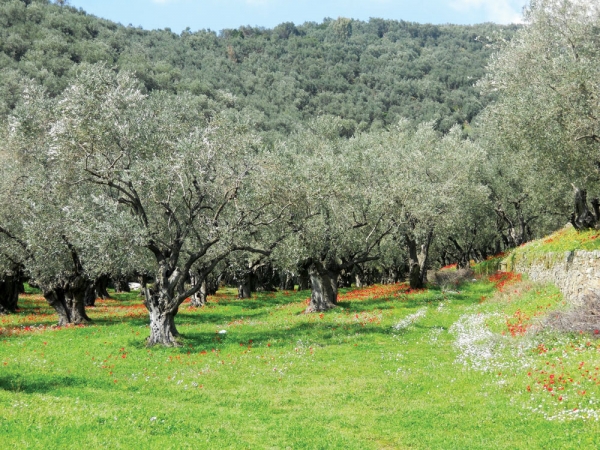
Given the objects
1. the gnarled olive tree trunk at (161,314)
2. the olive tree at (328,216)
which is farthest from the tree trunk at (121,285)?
the gnarled olive tree trunk at (161,314)

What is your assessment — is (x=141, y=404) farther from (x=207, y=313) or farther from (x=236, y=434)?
(x=207, y=313)

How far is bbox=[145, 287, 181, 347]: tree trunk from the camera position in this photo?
2364 cm

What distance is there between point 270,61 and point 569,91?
610ft

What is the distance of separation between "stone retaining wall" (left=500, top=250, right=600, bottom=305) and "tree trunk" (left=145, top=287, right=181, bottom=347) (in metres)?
19.5

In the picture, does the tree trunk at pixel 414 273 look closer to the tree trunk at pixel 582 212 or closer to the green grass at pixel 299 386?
the green grass at pixel 299 386

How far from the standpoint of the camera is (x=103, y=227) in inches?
857

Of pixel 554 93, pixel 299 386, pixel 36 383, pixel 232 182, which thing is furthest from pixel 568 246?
pixel 36 383

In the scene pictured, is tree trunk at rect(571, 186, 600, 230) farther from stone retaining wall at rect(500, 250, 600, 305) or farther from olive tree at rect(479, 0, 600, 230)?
stone retaining wall at rect(500, 250, 600, 305)

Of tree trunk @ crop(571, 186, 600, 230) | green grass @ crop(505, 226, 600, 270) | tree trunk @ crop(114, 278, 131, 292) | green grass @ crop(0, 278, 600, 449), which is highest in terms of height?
tree trunk @ crop(571, 186, 600, 230)

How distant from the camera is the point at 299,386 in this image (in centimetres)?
1745

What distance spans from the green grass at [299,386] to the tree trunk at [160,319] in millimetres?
832

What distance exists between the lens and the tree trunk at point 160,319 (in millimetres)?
23641

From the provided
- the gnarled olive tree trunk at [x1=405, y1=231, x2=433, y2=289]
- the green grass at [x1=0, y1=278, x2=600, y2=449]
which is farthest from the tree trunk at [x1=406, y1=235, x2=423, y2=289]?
the green grass at [x1=0, y1=278, x2=600, y2=449]

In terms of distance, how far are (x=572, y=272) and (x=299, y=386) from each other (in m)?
17.3
